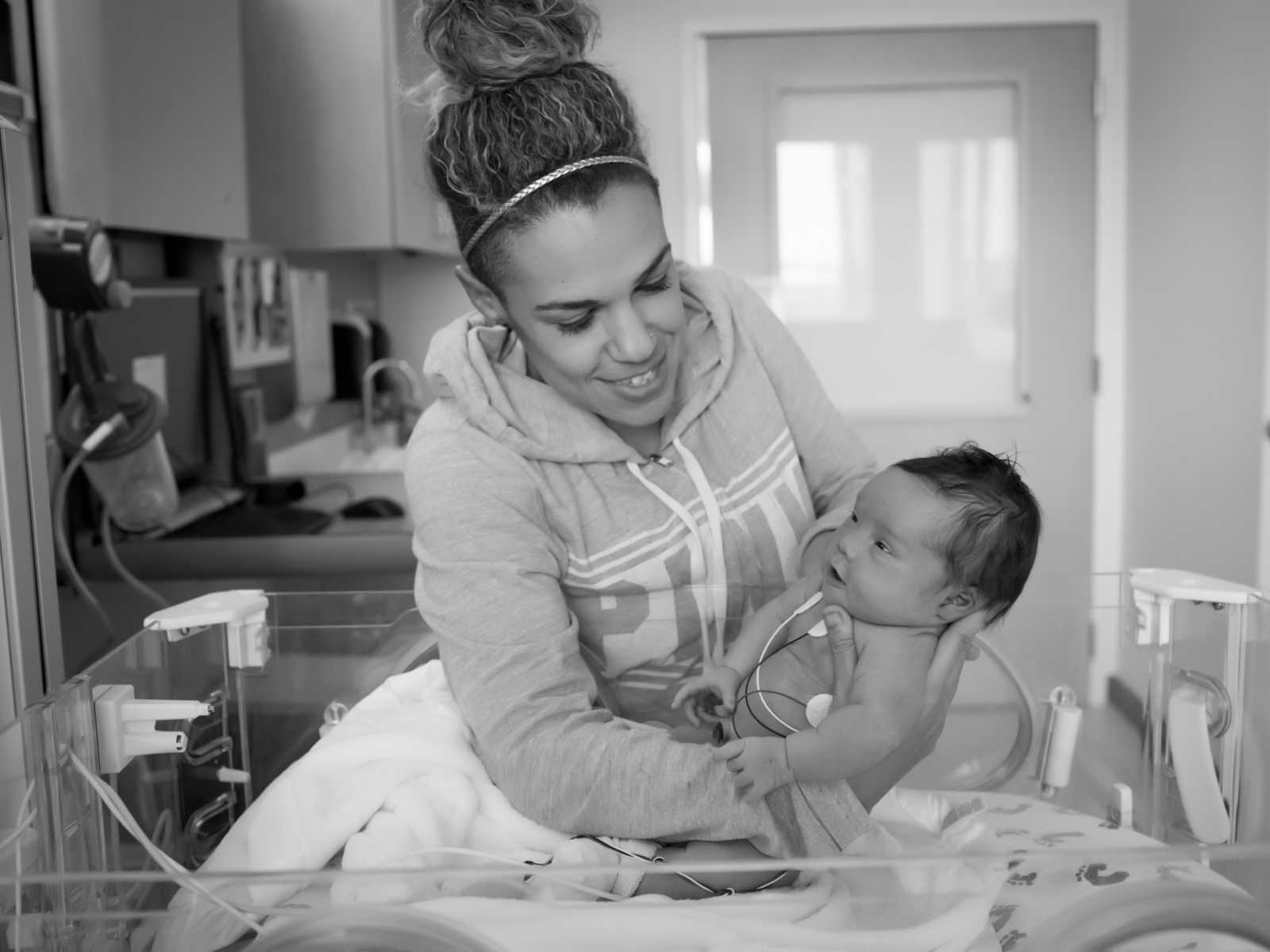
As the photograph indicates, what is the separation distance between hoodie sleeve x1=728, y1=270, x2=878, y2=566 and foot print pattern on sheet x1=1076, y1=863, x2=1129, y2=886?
25.5 inches

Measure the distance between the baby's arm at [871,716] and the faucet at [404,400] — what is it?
233 cm

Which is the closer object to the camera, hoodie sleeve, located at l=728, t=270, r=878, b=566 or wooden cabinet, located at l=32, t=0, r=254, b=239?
hoodie sleeve, located at l=728, t=270, r=878, b=566

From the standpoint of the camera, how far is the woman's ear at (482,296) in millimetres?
1119

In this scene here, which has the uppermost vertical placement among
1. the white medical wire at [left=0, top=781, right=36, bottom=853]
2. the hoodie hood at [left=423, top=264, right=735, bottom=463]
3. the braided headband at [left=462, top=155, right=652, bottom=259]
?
the braided headband at [left=462, top=155, right=652, bottom=259]

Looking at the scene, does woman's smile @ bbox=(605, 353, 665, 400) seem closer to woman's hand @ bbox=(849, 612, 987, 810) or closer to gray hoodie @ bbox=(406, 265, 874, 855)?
gray hoodie @ bbox=(406, 265, 874, 855)

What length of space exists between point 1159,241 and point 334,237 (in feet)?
6.84

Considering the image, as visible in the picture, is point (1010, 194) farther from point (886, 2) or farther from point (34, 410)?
point (34, 410)

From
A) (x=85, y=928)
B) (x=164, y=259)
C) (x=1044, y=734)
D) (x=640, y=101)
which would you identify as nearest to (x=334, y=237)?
(x=164, y=259)

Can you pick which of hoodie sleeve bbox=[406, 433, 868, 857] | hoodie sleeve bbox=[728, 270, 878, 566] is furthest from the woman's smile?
hoodie sleeve bbox=[728, 270, 878, 566]

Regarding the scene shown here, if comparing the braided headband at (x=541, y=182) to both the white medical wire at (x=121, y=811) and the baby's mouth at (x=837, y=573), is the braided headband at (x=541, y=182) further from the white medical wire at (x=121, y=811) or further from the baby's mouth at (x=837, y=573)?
the white medical wire at (x=121, y=811)

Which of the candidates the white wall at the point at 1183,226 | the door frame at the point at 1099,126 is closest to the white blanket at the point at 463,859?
the white wall at the point at 1183,226

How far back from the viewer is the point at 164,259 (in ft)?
8.04

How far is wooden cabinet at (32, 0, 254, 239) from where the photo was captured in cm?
165

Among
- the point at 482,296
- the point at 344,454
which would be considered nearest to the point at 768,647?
the point at 482,296
